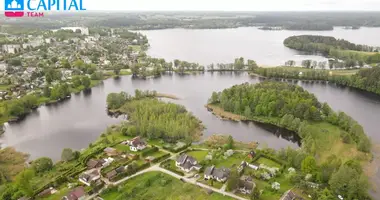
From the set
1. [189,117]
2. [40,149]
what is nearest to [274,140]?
[189,117]

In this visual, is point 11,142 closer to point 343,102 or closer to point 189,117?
point 189,117

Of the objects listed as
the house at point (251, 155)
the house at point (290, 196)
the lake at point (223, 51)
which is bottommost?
the house at point (290, 196)

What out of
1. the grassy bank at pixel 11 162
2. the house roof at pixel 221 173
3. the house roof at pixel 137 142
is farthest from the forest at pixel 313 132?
the grassy bank at pixel 11 162

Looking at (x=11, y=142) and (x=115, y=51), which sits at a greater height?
(x=115, y=51)

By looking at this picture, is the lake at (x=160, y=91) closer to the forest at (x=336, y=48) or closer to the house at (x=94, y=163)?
the house at (x=94, y=163)

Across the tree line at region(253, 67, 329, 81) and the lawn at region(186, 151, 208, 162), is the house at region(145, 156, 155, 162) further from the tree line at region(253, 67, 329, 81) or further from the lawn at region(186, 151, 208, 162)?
the tree line at region(253, 67, 329, 81)

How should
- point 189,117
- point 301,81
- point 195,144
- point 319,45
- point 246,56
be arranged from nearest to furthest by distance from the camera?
point 195,144, point 189,117, point 301,81, point 246,56, point 319,45

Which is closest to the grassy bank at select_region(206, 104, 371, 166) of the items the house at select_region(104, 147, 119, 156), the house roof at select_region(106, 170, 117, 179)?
the house at select_region(104, 147, 119, 156)
